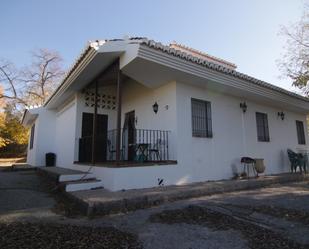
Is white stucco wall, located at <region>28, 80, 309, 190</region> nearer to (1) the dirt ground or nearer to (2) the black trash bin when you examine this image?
(2) the black trash bin

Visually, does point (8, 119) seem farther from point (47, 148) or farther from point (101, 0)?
point (101, 0)

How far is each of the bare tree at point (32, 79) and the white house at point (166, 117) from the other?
1641 centimetres

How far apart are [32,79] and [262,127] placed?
2470 centimetres

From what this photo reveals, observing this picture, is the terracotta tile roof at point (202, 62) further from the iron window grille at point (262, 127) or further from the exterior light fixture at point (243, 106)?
the iron window grille at point (262, 127)

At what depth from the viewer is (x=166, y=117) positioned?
647cm

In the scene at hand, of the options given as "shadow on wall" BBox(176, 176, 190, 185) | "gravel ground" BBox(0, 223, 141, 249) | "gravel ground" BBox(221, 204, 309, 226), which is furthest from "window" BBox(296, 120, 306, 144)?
"gravel ground" BBox(0, 223, 141, 249)

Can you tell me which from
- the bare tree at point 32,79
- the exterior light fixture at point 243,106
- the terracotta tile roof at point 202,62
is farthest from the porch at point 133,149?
the bare tree at point 32,79

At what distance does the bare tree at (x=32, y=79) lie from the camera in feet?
78.3

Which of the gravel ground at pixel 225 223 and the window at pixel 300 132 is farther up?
the window at pixel 300 132

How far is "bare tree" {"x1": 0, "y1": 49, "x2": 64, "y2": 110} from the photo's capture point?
2386 cm

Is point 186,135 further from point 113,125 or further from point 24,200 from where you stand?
point 24,200

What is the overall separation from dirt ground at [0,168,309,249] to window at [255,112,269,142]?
13.6ft

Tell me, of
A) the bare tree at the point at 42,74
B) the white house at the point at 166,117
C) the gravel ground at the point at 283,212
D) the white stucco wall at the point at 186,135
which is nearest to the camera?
the gravel ground at the point at 283,212

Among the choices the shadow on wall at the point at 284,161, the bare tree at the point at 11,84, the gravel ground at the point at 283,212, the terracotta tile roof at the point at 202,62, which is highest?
the bare tree at the point at 11,84
